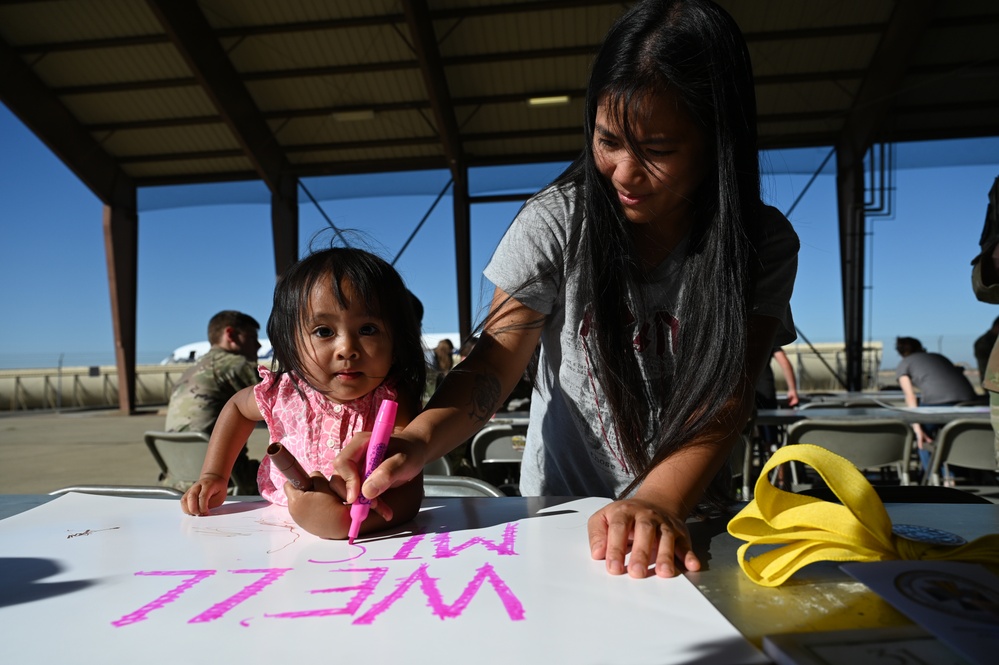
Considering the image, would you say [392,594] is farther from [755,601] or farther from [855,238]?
[855,238]

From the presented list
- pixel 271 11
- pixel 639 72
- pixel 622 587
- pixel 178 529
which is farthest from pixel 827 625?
pixel 271 11

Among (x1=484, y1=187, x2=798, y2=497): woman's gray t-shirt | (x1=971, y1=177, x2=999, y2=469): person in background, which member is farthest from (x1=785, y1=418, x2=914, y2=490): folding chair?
(x1=484, y1=187, x2=798, y2=497): woman's gray t-shirt

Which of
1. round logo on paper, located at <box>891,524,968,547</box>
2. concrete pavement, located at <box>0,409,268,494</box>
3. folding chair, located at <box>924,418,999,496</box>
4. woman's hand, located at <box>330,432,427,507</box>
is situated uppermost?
woman's hand, located at <box>330,432,427,507</box>

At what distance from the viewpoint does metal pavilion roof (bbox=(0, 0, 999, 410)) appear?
8.06 metres

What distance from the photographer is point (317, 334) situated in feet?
3.71

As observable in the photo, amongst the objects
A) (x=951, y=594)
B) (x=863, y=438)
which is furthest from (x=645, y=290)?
(x=863, y=438)

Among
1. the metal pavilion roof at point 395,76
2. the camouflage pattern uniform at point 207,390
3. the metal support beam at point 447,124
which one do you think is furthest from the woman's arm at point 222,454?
the metal pavilion roof at point 395,76

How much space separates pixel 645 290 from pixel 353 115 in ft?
29.7

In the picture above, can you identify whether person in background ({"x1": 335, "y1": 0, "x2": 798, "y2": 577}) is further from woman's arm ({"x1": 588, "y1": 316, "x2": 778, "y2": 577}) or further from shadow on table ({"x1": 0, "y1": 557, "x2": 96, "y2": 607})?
shadow on table ({"x1": 0, "y1": 557, "x2": 96, "y2": 607})

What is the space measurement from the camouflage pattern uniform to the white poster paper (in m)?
2.68

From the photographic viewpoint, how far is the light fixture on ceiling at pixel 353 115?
30.7ft

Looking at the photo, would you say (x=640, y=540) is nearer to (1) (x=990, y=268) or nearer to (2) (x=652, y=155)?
(2) (x=652, y=155)

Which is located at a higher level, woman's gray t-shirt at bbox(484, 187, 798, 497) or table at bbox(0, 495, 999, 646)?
woman's gray t-shirt at bbox(484, 187, 798, 497)

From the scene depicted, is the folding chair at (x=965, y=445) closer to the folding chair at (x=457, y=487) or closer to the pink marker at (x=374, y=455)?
the folding chair at (x=457, y=487)
